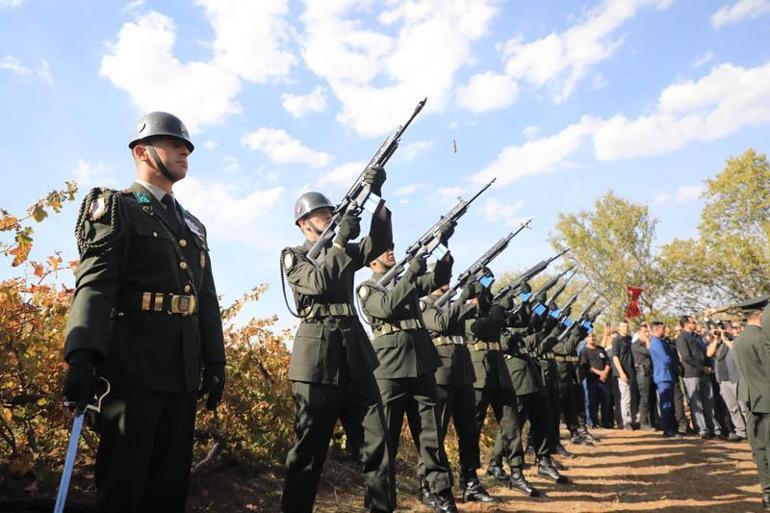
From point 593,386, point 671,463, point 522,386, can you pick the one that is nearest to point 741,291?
point 593,386

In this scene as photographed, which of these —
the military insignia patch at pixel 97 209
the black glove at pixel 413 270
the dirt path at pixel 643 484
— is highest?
the black glove at pixel 413 270

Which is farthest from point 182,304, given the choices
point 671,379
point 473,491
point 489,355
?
point 671,379

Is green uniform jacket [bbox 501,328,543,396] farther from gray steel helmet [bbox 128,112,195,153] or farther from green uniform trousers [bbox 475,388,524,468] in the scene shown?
gray steel helmet [bbox 128,112,195,153]

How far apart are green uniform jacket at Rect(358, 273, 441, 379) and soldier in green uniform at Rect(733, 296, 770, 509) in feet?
11.7

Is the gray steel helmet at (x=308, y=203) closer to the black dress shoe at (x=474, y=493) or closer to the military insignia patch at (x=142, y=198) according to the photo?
A: the military insignia patch at (x=142, y=198)

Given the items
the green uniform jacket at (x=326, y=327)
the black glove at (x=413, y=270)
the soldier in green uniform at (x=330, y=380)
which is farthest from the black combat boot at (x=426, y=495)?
the green uniform jacket at (x=326, y=327)

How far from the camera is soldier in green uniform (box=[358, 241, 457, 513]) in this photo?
5.42m

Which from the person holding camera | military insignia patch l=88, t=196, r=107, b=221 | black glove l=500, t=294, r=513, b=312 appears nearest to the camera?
military insignia patch l=88, t=196, r=107, b=221

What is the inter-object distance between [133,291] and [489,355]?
533cm

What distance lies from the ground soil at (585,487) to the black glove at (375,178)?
2901mm

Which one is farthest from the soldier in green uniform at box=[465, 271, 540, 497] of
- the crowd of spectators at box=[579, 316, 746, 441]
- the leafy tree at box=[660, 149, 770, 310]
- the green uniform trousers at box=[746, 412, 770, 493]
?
the leafy tree at box=[660, 149, 770, 310]

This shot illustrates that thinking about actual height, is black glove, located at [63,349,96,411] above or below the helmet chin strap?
below

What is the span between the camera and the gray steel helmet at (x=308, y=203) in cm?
505

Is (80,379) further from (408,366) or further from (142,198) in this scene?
(408,366)
